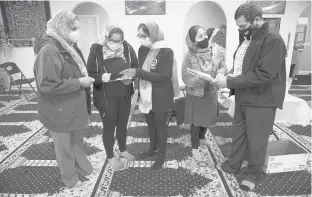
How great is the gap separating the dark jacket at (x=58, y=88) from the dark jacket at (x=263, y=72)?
1190mm

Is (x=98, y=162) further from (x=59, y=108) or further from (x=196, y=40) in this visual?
(x=196, y=40)

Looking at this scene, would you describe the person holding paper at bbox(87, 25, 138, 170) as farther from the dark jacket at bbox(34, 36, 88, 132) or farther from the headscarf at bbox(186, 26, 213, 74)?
the headscarf at bbox(186, 26, 213, 74)

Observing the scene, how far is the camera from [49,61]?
1.53 m

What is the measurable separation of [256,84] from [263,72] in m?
0.10

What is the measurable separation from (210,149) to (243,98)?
41.2 inches

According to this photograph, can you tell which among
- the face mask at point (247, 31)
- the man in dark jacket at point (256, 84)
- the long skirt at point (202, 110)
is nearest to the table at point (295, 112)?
the long skirt at point (202, 110)

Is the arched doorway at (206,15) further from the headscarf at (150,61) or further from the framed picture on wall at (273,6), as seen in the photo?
the headscarf at (150,61)

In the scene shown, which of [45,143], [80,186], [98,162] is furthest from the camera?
[45,143]

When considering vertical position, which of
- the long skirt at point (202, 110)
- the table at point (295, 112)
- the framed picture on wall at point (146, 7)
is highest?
the framed picture on wall at point (146, 7)

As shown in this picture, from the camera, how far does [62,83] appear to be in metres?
1.58

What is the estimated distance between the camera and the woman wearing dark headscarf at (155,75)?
1.93 metres

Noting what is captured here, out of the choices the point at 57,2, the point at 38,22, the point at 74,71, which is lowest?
the point at 74,71

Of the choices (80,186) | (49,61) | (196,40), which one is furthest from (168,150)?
(49,61)

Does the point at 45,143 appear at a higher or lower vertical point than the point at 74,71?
lower
